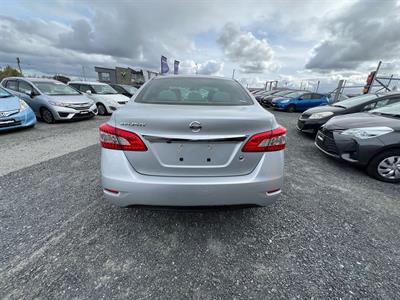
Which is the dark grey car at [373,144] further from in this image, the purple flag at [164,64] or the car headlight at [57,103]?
the purple flag at [164,64]

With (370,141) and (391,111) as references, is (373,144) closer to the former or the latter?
(370,141)

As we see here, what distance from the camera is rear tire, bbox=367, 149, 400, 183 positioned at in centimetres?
Answer: 332

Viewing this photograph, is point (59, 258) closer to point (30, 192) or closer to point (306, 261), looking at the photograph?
point (30, 192)

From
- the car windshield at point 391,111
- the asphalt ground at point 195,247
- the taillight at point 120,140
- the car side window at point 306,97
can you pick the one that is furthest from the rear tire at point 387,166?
the car side window at point 306,97

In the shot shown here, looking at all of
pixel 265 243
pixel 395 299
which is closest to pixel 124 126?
pixel 265 243

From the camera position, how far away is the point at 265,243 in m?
1.99

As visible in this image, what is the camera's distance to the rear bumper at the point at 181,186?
1637mm

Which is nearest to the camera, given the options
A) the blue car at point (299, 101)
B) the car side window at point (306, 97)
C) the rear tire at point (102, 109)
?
the rear tire at point (102, 109)

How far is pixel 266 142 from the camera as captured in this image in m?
1.70

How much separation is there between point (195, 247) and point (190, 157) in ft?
3.00

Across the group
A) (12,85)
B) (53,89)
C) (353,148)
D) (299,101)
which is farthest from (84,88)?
(299,101)

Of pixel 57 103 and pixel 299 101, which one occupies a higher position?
pixel 299 101

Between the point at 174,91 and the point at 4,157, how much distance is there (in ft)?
12.8

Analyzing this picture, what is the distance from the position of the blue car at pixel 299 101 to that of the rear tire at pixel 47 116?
1230 cm
